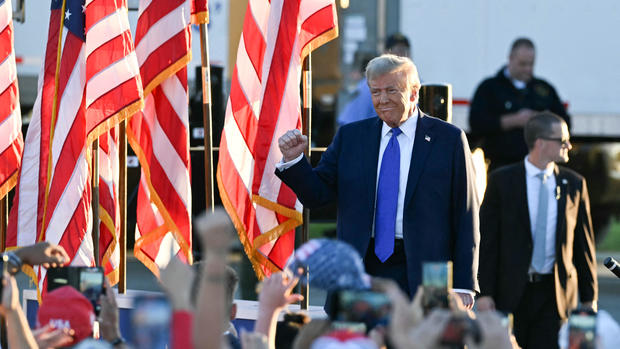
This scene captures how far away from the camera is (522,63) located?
382 inches

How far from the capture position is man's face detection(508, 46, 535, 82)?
9.68 meters

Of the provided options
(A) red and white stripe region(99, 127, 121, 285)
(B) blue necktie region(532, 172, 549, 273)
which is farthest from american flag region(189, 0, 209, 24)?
(B) blue necktie region(532, 172, 549, 273)

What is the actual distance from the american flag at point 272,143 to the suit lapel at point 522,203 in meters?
1.47

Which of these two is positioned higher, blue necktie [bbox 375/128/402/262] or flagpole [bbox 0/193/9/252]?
blue necktie [bbox 375/128/402/262]

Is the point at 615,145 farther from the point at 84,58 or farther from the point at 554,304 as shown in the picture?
the point at 84,58

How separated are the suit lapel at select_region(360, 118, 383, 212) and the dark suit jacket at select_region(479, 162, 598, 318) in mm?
1899

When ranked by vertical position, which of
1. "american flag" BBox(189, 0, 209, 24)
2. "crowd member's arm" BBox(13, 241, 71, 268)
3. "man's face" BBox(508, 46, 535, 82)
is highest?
"american flag" BBox(189, 0, 209, 24)

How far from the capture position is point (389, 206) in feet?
17.8

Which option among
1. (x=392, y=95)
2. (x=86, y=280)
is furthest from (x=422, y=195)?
(x=86, y=280)

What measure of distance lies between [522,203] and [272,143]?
1679mm

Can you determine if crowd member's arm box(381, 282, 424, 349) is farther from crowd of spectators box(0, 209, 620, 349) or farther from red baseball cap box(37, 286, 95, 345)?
red baseball cap box(37, 286, 95, 345)

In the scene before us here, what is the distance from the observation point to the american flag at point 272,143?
6.55m

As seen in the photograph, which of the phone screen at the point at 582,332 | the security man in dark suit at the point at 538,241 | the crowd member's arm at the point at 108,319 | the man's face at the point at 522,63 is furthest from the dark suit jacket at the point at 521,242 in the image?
the phone screen at the point at 582,332

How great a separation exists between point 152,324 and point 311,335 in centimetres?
85
